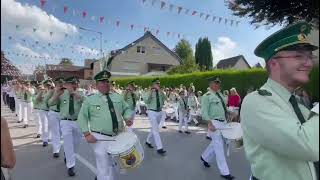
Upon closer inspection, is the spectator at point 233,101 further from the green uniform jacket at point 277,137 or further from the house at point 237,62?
the house at point 237,62

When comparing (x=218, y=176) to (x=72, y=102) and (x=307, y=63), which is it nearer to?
(x=72, y=102)

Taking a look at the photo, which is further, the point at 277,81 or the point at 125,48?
the point at 125,48

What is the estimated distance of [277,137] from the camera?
6.52 ft

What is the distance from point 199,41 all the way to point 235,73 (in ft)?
187

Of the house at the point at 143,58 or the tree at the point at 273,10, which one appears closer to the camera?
the tree at the point at 273,10

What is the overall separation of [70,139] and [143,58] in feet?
185

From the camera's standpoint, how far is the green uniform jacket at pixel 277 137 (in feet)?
6.12

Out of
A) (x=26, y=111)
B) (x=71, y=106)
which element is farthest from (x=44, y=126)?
(x=26, y=111)

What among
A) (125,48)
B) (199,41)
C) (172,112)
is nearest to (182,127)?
(172,112)

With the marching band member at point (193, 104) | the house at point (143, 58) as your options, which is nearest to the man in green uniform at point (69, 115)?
the marching band member at point (193, 104)

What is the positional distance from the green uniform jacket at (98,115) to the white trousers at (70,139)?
6.85ft

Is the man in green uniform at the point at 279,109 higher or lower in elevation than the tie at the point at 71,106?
higher

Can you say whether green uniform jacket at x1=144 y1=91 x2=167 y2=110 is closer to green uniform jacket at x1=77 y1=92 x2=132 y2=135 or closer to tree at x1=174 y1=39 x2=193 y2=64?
green uniform jacket at x1=77 y1=92 x2=132 y2=135

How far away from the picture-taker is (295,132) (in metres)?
1.90
